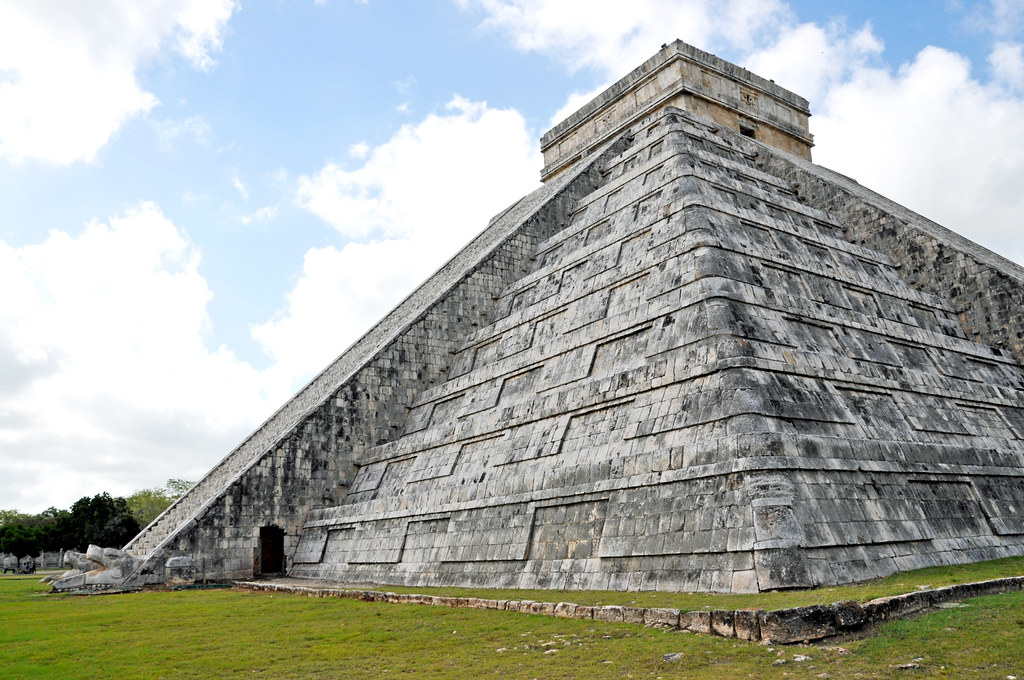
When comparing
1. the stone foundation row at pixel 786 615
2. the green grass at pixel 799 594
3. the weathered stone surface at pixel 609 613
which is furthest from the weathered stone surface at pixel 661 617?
the weathered stone surface at pixel 609 613

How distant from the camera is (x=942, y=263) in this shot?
16578 mm

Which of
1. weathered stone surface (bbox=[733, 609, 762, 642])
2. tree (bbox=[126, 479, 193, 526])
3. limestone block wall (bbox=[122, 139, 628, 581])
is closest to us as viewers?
weathered stone surface (bbox=[733, 609, 762, 642])

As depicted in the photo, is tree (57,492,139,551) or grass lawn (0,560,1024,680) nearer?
grass lawn (0,560,1024,680)

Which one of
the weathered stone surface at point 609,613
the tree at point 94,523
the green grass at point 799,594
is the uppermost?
the tree at point 94,523

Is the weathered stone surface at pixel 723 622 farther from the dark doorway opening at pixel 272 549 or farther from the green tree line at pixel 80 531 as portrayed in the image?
the green tree line at pixel 80 531

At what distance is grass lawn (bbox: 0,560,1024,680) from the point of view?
18.4 ft

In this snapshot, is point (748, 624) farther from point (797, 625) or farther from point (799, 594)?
point (799, 594)

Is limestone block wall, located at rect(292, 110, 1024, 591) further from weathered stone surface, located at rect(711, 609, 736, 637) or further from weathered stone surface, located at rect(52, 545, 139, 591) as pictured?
weathered stone surface, located at rect(52, 545, 139, 591)

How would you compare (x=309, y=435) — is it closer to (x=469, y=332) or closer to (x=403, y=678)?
(x=469, y=332)

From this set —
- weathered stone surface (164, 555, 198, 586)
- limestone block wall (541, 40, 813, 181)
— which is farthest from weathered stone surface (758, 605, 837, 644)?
limestone block wall (541, 40, 813, 181)

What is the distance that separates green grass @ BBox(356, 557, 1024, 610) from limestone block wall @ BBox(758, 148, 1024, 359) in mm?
7171

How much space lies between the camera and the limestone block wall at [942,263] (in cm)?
1542

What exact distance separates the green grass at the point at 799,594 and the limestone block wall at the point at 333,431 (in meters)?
7.15

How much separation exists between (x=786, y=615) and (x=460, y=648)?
111 inches
